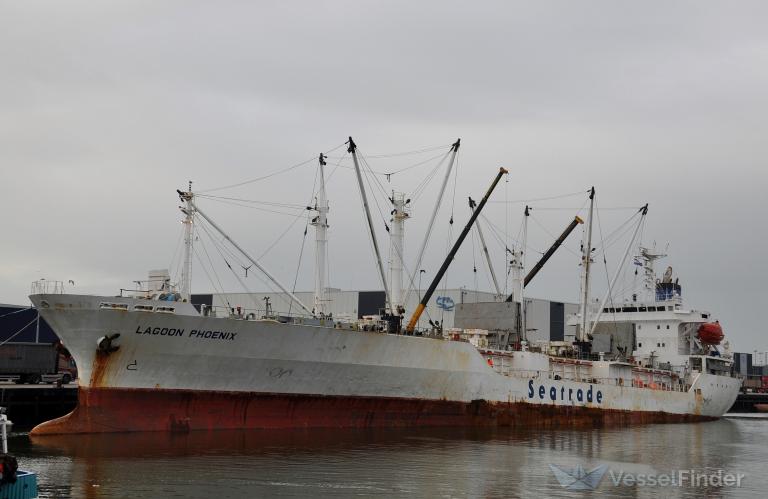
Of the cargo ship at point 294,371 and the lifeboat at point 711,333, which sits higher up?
the lifeboat at point 711,333

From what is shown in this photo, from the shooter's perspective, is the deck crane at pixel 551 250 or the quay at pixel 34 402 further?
the deck crane at pixel 551 250

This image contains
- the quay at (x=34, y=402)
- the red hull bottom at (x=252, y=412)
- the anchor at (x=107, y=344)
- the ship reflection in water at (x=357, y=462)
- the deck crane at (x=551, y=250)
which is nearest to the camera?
the ship reflection in water at (x=357, y=462)

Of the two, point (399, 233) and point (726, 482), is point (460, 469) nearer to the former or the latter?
point (726, 482)

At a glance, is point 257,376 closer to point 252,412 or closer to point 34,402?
point 252,412

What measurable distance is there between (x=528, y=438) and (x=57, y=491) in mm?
23136

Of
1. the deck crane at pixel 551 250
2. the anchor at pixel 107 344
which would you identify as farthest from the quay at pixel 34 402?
the deck crane at pixel 551 250

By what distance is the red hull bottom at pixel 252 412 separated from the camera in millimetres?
32031

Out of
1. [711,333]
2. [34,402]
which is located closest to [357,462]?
[34,402]

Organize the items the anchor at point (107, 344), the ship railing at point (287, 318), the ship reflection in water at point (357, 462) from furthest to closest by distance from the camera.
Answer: the ship railing at point (287, 318), the anchor at point (107, 344), the ship reflection in water at point (357, 462)

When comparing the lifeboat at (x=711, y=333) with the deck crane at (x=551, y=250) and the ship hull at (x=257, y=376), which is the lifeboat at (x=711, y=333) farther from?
the ship hull at (x=257, y=376)

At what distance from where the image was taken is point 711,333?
59.1 metres

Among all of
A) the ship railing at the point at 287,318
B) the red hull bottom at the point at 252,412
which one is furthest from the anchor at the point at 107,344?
the ship railing at the point at 287,318

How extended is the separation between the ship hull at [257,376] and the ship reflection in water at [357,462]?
2.88ft

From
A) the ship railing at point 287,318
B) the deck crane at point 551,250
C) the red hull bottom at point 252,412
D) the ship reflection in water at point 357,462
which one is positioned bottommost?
the ship reflection in water at point 357,462
